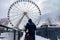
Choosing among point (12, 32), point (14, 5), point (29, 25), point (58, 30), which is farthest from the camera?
point (58, 30)

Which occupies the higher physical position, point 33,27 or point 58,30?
point 33,27

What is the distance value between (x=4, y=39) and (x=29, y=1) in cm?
826

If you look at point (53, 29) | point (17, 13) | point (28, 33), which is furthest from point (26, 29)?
point (53, 29)

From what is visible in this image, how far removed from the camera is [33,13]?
1017 centimetres

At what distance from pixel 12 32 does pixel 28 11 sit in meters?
7.71

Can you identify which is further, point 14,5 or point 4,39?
point 14,5

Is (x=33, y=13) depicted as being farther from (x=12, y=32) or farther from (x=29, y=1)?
(x=12, y=32)

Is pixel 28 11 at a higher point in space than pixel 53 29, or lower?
higher

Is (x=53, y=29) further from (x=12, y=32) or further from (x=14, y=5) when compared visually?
(x=12, y=32)

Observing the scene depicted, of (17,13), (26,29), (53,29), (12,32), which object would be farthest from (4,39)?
(53,29)

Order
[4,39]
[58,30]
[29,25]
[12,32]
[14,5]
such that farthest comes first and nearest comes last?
[58,30] < [14,5] < [12,32] < [29,25] < [4,39]

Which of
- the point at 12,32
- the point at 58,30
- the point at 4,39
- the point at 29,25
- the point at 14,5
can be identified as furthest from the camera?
the point at 58,30

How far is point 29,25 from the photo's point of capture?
227 centimetres

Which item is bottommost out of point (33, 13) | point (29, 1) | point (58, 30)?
point (58, 30)
